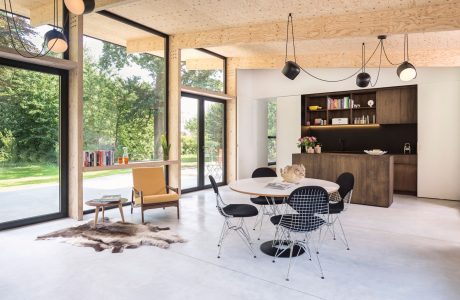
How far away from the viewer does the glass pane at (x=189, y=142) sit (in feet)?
24.9

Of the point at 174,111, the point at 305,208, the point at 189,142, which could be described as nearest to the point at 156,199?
the point at 174,111

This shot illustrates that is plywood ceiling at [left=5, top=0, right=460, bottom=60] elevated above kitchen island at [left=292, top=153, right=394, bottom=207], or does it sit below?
above

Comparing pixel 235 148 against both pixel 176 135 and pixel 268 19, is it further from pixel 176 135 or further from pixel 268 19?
pixel 268 19

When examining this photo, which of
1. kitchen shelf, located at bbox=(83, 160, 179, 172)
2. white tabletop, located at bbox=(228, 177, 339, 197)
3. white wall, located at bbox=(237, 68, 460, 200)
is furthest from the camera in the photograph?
white wall, located at bbox=(237, 68, 460, 200)

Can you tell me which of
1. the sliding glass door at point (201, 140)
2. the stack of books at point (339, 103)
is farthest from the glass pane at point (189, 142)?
the stack of books at point (339, 103)

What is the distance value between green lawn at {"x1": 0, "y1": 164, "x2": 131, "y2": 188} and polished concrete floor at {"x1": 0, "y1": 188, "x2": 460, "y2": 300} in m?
0.75

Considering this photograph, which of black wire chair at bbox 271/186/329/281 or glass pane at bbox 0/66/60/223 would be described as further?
glass pane at bbox 0/66/60/223

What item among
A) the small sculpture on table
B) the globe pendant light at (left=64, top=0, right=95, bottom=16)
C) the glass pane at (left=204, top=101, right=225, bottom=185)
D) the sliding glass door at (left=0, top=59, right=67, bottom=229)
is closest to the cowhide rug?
the sliding glass door at (left=0, top=59, right=67, bottom=229)

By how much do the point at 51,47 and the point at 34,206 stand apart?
8.20 feet

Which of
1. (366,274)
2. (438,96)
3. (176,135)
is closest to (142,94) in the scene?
(176,135)

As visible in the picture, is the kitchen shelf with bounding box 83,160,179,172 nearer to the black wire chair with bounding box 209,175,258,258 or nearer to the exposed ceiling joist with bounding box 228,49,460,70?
the black wire chair with bounding box 209,175,258,258

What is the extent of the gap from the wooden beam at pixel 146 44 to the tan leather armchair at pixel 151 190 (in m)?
2.48

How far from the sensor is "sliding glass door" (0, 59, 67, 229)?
465 centimetres

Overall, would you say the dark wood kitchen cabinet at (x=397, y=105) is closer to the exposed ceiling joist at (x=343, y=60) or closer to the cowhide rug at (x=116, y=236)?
the exposed ceiling joist at (x=343, y=60)
